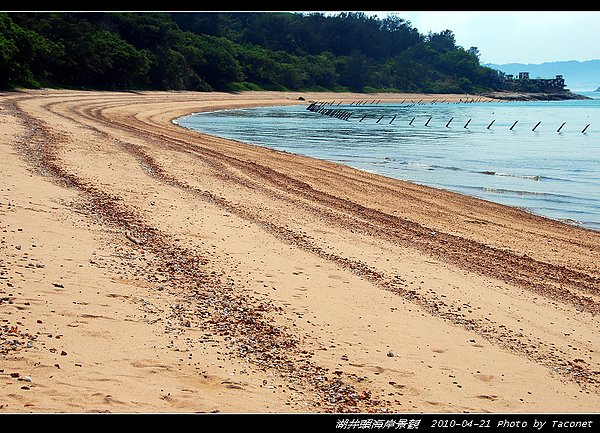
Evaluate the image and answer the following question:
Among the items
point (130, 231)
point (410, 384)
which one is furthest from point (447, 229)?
point (410, 384)

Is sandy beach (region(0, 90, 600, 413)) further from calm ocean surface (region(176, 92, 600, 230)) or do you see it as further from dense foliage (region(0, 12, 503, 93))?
calm ocean surface (region(176, 92, 600, 230))

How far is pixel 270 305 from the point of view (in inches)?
269

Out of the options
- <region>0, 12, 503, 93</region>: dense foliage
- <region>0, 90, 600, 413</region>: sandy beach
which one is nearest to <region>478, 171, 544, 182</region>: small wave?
<region>0, 90, 600, 413</region>: sandy beach

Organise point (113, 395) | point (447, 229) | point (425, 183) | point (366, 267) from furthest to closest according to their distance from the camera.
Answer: point (425, 183)
point (447, 229)
point (366, 267)
point (113, 395)

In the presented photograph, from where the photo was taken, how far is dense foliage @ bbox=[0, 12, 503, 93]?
6059cm

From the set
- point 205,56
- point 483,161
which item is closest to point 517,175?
point 483,161

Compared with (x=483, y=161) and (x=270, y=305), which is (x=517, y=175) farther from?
(x=270, y=305)

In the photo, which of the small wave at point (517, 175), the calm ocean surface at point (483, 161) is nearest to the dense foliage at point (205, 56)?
the calm ocean surface at point (483, 161)

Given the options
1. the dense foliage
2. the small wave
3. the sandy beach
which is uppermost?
the dense foliage

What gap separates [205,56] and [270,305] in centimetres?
9422

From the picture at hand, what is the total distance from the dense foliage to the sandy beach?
8.35 feet
